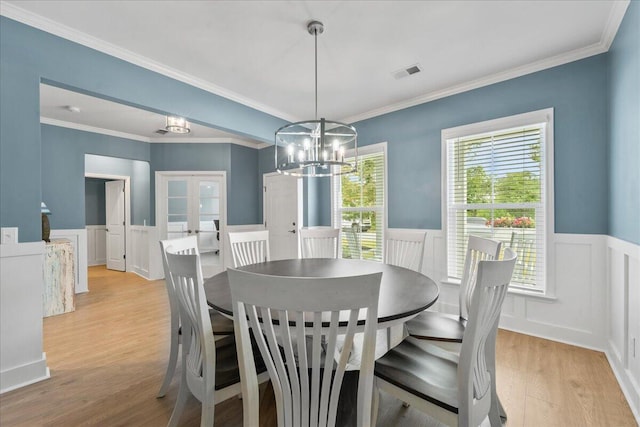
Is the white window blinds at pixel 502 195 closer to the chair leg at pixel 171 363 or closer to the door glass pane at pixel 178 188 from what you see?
the chair leg at pixel 171 363

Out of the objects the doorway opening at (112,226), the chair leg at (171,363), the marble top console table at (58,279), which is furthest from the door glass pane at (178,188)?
the chair leg at (171,363)

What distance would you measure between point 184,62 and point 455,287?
3.64 meters

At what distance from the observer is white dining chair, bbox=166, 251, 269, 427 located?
1.28 metres

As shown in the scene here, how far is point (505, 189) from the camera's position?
Result: 303cm

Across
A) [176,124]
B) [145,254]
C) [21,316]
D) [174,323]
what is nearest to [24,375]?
[21,316]

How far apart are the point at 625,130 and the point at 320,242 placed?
2598 mm

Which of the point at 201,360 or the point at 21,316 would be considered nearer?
the point at 201,360

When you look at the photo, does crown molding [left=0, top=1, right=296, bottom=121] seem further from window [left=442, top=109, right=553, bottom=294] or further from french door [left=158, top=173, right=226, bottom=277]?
window [left=442, top=109, right=553, bottom=294]

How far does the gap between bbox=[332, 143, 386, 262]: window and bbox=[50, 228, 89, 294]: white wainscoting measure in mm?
3963

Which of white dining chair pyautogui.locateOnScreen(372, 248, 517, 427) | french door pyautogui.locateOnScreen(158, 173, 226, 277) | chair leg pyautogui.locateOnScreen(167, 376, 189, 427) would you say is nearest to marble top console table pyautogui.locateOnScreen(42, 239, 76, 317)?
french door pyautogui.locateOnScreen(158, 173, 226, 277)

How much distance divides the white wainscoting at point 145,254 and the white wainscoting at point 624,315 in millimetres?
6017

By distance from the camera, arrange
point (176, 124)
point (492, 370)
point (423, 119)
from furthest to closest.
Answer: point (176, 124)
point (423, 119)
point (492, 370)

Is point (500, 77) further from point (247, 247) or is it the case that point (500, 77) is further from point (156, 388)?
point (156, 388)

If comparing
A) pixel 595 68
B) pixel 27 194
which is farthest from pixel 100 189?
pixel 595 68
